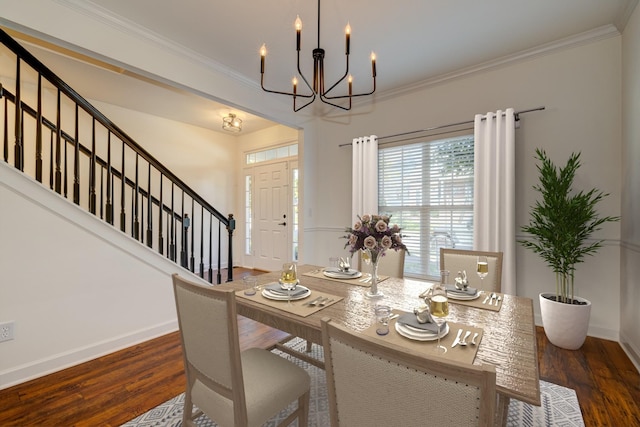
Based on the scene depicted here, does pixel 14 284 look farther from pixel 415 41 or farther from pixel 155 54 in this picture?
pixel 415 41

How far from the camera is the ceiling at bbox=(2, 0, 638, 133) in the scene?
6.99 ft

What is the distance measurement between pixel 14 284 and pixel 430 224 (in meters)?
3.69

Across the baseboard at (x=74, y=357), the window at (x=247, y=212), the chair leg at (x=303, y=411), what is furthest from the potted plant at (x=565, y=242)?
the window at (x=247, y=212)

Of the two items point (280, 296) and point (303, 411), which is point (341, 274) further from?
point (303, 411)

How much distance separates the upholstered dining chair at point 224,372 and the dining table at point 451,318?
0.21 m

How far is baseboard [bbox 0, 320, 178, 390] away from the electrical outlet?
22cm

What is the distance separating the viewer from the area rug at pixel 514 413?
1.59 metres

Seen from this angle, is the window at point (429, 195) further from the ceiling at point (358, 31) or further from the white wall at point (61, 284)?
the white wall at point (61, 284)

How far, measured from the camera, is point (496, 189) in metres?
2.79

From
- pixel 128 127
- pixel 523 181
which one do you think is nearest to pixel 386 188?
pixel 523 181

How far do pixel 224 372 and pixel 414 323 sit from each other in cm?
78

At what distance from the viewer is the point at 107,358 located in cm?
226

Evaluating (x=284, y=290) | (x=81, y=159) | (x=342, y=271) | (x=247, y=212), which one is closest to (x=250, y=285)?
(x=284, y=290)

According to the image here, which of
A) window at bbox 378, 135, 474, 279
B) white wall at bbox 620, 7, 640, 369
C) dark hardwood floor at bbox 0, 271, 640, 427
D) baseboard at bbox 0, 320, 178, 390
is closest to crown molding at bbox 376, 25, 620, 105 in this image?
white wall at bbox 620, 7, 640, 369
